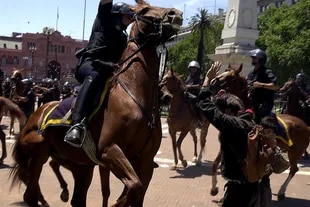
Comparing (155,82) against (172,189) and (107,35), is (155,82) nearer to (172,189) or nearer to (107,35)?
(107,35)

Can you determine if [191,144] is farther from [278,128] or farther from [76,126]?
[76,126]

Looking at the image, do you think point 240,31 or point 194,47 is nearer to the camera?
point 240,31

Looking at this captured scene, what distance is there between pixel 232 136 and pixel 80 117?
1.81 metres

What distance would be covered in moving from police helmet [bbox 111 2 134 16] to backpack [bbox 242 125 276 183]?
81.7 inches

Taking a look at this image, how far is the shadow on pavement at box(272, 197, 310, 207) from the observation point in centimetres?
894

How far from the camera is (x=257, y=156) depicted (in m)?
5.02

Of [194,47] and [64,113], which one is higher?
[194,47]

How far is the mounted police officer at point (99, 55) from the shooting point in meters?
5.59

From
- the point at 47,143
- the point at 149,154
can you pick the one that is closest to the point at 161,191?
the point at 47,143

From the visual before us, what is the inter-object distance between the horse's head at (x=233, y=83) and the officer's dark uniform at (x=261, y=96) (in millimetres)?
712

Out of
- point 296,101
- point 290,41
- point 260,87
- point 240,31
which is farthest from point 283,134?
point 290,41

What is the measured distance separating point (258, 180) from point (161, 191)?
14.5 ft

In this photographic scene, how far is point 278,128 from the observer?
9.24m

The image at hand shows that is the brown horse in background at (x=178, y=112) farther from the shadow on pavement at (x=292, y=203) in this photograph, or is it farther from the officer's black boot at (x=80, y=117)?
the officer's black boot at (x=80, y=117)
